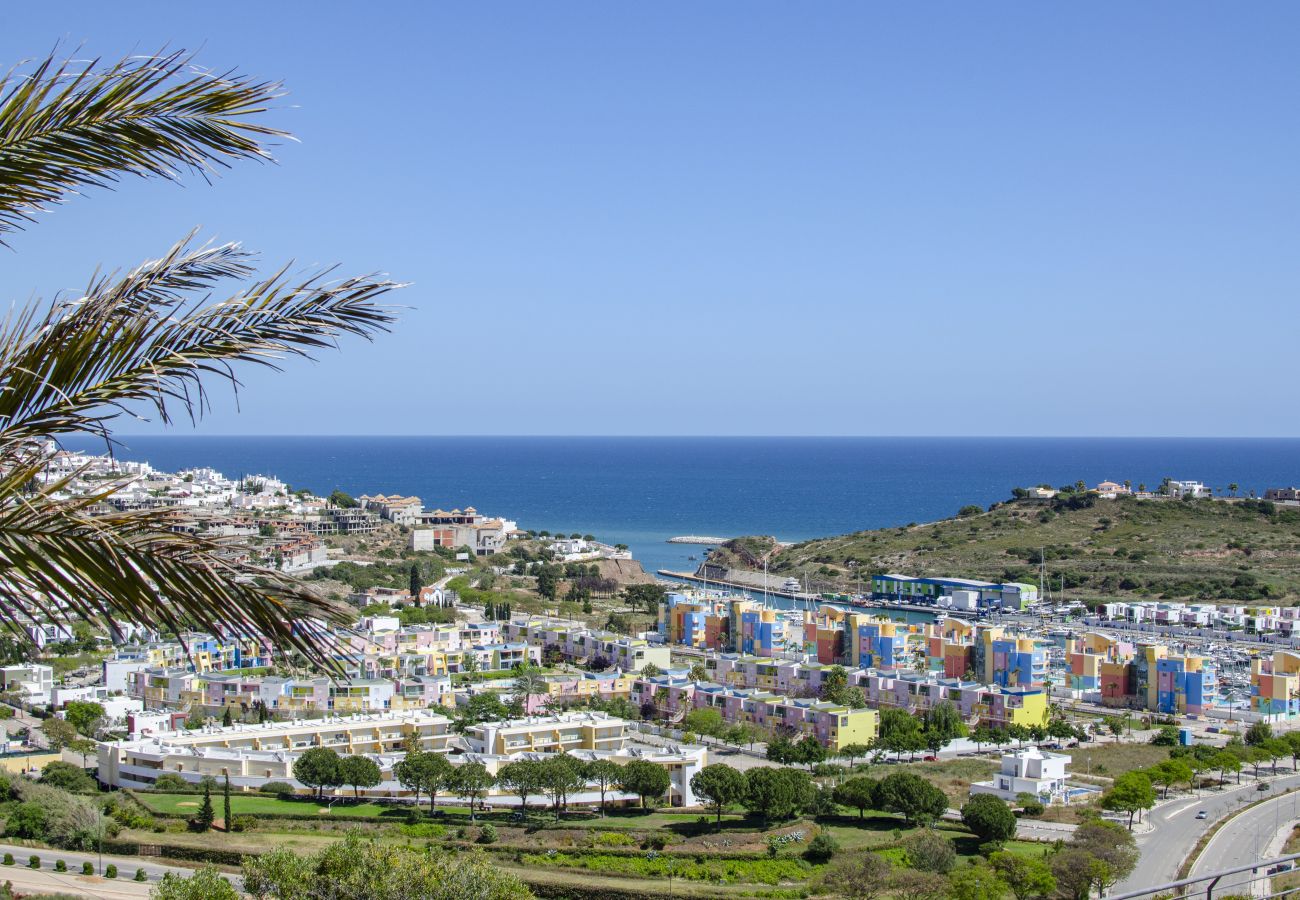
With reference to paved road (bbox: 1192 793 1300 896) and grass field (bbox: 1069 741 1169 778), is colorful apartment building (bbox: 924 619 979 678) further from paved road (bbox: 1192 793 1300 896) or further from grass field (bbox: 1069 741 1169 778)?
paved road (bbox: 1192 793 1300 896)

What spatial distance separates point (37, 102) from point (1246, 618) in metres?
23.7

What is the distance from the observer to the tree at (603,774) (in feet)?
38.1

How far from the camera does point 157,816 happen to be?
35.5 feet

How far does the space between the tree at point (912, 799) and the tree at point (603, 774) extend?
2.37 m

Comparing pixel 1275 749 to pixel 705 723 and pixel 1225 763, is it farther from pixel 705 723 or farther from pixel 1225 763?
pixel 705 723

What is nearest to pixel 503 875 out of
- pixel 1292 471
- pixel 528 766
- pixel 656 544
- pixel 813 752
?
pixel 528 766

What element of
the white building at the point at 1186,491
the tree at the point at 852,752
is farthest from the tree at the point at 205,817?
the white building at the point at 1186,491

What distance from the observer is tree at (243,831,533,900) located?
6.70 meters

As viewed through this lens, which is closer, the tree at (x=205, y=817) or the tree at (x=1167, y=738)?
the tree at (x=205, y=817)

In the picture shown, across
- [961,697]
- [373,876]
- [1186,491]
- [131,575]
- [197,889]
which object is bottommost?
[961,697]

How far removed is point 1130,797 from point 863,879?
3.31 metres

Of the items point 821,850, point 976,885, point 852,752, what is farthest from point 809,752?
point 976,885

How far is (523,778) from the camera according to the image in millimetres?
11406

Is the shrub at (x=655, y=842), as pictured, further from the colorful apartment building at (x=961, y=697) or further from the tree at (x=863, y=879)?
the colorful apartment building at (x=961, y=697)
